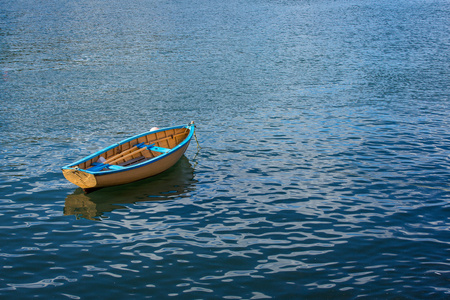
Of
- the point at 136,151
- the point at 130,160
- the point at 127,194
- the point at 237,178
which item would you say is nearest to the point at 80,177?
the point at 127,194

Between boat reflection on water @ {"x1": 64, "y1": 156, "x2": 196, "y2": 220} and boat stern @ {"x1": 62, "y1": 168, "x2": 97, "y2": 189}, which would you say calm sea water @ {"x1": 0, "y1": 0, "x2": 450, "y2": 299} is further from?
boat stern @ {"x1": 62, "y1": 168, "x2": 97, "y2": 189}

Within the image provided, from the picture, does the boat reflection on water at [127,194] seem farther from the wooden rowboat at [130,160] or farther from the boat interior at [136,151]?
the boat interior at [136,151]

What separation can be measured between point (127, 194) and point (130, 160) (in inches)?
105

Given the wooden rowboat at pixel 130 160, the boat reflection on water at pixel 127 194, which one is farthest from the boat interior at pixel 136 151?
the boat reflection on water at pixel 127 194

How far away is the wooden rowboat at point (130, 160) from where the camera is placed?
15.1 metres

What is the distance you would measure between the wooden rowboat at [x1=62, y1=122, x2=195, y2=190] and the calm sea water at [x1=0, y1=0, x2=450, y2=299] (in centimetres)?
56

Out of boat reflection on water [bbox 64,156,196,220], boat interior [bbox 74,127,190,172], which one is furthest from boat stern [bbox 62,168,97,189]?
boat interior [bbox 74,127,190,172]

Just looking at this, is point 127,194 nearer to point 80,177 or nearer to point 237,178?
point 80,177

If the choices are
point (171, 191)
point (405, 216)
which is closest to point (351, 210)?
point (405, 216)

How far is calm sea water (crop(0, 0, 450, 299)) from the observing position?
1098cm

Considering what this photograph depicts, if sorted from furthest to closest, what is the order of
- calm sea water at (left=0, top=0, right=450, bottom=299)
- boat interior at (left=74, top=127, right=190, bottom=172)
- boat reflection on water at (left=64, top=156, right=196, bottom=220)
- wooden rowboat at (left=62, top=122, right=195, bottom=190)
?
boat interior at (left=74, top=127, right=190, bottom=172)
wooden rowboat at (left=62, top=122, right=195, bottom=190)
boat reflection on water at (left=64, top=156, right=196, bottom=220)
calm sea water at (left=0, top=0, right=450, bottom=299)

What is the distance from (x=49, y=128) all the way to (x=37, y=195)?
825 cm

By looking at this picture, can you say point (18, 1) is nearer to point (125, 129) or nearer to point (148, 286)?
point (125, 129)

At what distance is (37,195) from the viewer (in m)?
15.7
